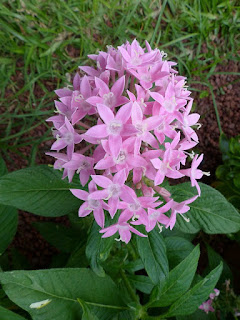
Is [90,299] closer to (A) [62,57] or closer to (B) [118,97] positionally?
(B) [118,97]

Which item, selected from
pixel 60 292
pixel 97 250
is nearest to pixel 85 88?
pixel 97 250

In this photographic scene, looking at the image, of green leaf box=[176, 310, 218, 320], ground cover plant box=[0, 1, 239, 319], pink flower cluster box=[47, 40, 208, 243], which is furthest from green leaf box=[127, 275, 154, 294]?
pink flower cluster box=[47, 40, 208, 243]

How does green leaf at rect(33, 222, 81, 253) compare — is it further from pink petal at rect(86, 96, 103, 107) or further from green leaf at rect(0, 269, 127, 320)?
pink petal at rect(86, 96, 103, 107)

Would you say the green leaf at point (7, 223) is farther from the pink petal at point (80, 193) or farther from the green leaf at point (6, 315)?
the pink petal at point (80, 193)

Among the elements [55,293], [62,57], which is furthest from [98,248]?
[62,57]

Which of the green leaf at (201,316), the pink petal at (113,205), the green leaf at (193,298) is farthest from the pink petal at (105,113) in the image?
the green leaf at (201,316)

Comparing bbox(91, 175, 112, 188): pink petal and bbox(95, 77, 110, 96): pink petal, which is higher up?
bbox(95, 77, 110, 96): pink petal
